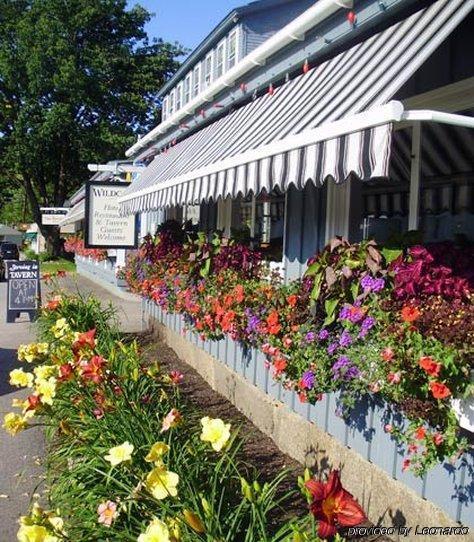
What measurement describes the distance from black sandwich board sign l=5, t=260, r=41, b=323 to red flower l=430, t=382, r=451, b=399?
9790 mm

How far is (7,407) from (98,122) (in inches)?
1186

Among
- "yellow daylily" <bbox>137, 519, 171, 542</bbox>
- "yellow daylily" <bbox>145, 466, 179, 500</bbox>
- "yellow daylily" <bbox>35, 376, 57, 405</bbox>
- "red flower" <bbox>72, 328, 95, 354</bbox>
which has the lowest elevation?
"yellow daylily" <bbox>137, 519, 171, 542</bbox>

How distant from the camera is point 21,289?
11.8 metres

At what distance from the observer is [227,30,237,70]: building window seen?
15328 millimetres

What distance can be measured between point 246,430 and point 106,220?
7364 mm

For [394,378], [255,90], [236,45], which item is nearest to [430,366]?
[394,378]

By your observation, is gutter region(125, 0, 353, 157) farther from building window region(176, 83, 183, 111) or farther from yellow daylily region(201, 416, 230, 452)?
building window region(176, 83, 183, 111)

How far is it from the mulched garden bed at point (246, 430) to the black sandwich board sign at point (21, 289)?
394cm

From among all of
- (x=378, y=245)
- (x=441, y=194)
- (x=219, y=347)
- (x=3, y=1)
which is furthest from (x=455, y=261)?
(x=3, y=1)

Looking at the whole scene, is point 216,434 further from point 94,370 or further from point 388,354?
point 94,370

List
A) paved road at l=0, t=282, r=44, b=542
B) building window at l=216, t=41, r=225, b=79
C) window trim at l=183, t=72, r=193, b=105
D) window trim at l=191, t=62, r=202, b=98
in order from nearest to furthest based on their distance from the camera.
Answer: paved road at l=0, t=282, r=44, b=542
building window at l=216, t=41, r=225, b=79
window trim at l=191, t=62, r=202, b=98
window trim at l=183, t=72, r=193, b=105

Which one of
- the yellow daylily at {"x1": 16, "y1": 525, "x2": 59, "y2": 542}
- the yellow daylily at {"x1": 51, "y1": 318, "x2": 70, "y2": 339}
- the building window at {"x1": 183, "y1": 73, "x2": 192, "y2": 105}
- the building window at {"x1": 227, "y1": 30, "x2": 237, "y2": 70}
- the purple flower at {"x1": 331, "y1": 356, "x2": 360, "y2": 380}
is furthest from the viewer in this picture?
the building window at {"x1": 183, "y1": 73, "x2": 192, "y2": 105}

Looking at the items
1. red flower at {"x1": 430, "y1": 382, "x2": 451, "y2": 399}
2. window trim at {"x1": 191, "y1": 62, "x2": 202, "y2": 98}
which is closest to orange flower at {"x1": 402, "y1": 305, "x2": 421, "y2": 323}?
red flower at {"x1": 430, "y1": 382, "x2": 451, "y2": 399}

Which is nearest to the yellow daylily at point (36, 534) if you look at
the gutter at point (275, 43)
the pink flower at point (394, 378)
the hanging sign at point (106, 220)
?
the pink flower at point (394, 378)
